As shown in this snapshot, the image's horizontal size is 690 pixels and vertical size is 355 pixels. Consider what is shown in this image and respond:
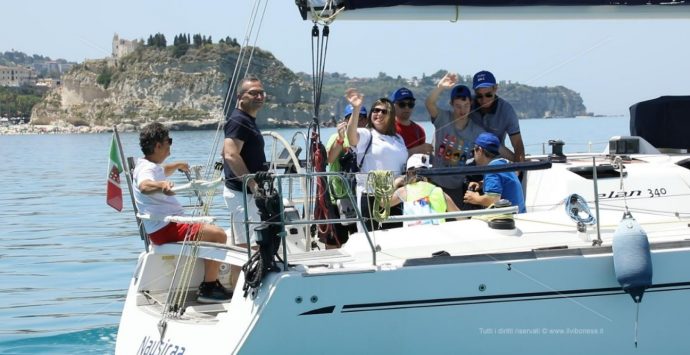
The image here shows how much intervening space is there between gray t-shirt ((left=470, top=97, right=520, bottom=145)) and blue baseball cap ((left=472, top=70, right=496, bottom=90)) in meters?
0.17

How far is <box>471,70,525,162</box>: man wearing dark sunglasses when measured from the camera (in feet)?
23.7

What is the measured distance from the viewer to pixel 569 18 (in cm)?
703

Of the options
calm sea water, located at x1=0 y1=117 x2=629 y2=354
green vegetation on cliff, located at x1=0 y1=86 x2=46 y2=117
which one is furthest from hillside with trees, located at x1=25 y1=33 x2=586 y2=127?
calm sea water, located at x1=0 y1=117 x2=629 y2=354

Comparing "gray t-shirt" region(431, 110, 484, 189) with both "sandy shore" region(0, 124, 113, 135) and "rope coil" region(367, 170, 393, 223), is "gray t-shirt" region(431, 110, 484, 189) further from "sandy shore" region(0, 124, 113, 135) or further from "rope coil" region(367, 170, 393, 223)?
"sandy shore" region(0, 124, 113, 135)

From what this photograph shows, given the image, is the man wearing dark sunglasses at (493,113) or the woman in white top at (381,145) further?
the man wearing dark sunglasses at (493,113)

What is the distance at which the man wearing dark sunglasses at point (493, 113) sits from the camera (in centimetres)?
721

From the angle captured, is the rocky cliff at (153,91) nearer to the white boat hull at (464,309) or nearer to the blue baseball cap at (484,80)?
the blue baseball cap at (484,80)

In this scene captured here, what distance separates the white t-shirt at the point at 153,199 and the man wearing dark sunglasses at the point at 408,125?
1.85m

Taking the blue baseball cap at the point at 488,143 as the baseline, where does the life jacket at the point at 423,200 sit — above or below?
below

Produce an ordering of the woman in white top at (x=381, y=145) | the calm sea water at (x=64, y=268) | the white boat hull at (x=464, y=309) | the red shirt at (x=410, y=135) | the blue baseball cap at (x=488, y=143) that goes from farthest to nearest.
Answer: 1. the calm sea water at (x=64, y=268)
2. the red shirt at (x=410, y=135)
3. the woman in white top at (x=381, y=145)
4. the blue baseball cap at (x=488, y=143)
5. the white boat hull at (x=464, y=309)

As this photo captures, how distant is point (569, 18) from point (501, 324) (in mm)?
2641

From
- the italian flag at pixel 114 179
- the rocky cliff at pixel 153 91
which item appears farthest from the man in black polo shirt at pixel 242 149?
the rocky cliff at pixel 153 91

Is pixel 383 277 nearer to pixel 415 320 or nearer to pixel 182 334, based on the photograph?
pixel 415 320

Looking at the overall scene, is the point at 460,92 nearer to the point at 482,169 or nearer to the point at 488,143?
the point at 488,143
